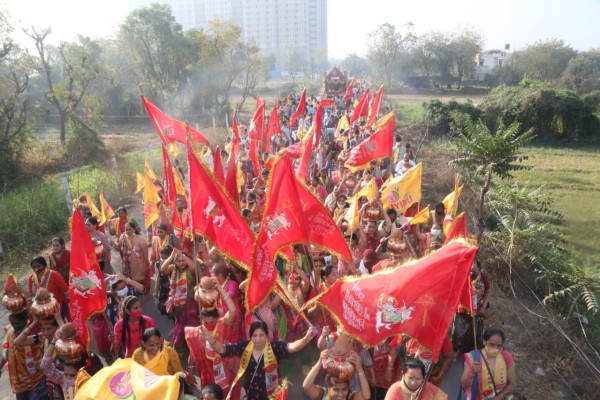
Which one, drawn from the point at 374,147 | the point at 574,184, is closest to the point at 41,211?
the point at 374,147

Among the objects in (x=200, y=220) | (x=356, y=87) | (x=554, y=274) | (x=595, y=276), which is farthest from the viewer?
(x=356, y=87)

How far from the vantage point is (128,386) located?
117 inches

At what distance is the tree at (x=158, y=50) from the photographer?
1201 inches

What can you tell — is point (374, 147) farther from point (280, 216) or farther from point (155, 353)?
point (155, 353)

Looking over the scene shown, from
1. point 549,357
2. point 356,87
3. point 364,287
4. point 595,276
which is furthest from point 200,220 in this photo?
point 356,87

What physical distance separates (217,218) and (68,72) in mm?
22039

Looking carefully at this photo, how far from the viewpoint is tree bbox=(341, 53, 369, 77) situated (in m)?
84.6

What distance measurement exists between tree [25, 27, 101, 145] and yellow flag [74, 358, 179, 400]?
67.0 feet

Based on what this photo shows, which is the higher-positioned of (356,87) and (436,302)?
(356,87)

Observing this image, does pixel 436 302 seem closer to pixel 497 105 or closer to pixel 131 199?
pixel 131 199

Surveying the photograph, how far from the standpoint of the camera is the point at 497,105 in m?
25.9

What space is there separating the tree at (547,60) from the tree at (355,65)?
38444 millimetres

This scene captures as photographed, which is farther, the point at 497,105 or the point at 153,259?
the point at 497,105

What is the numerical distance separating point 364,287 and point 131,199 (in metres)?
11.6
